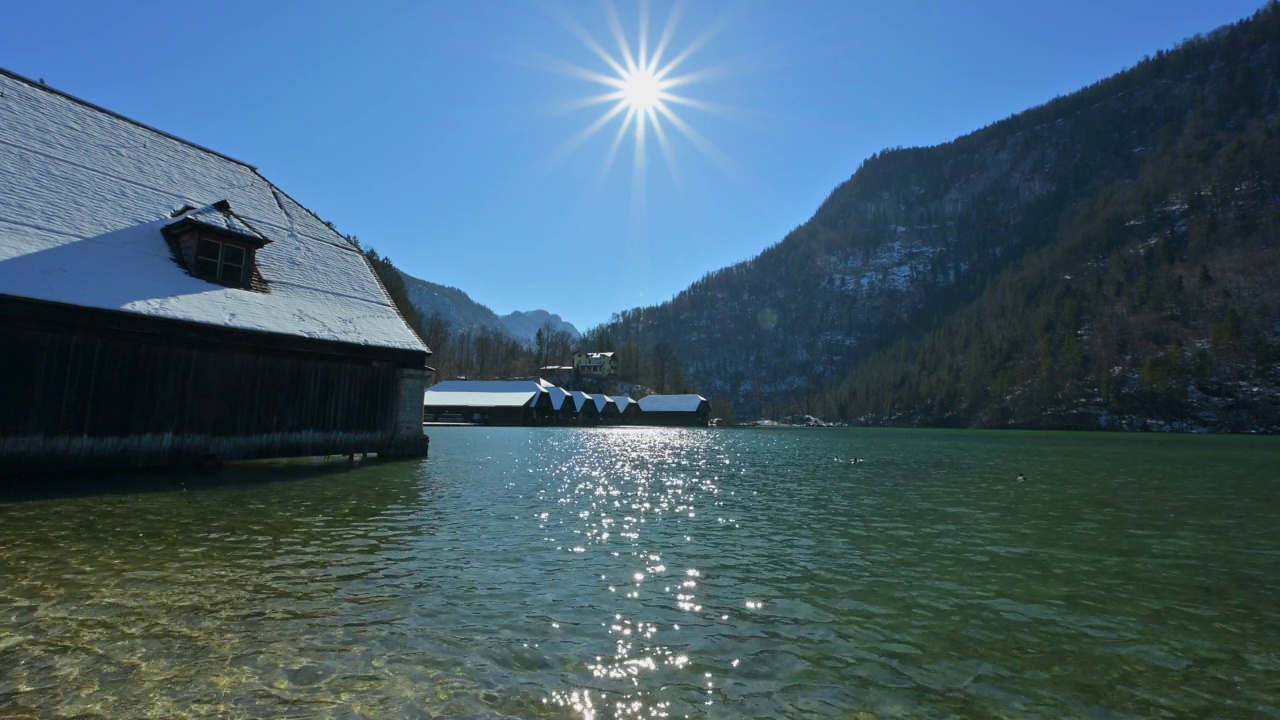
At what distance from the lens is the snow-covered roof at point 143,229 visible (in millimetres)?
19156

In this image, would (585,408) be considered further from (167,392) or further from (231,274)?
(167,392)

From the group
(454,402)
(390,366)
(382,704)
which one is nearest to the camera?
(382,704)

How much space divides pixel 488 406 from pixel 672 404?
4901 cm

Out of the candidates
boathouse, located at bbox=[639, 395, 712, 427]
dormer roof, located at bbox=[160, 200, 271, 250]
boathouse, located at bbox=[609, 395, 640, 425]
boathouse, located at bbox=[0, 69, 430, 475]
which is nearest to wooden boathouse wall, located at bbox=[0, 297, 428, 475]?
boathouse, located at bbox=[0, 69, 430, 475]

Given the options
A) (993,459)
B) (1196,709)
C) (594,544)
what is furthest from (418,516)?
(993,459)

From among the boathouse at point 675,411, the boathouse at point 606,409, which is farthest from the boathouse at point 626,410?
the boathouse at point 675,411

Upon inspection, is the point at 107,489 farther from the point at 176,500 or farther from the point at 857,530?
the point at 857,530

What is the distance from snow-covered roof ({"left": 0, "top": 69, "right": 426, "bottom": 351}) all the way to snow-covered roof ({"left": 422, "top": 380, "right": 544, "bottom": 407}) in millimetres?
71861

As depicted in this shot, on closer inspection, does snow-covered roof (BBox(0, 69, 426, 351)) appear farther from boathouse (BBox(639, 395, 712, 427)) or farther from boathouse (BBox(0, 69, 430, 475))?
boathouse (BBox(639, 395, 712, 427))

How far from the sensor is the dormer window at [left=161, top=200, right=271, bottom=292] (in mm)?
23000

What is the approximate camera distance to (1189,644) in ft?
25.6

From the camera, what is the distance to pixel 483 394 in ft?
347

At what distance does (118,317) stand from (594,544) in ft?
55.6

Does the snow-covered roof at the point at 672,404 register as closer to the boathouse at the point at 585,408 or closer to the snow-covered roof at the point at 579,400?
the boathouse at the point at 585,408
